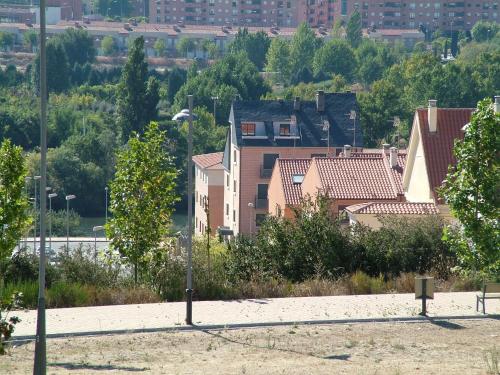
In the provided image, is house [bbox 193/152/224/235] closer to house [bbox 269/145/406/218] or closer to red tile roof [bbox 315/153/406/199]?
house [bbox 269/145/406/218]

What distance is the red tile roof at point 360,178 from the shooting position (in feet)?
163

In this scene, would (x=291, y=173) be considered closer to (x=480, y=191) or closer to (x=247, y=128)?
(x=247, y=128)

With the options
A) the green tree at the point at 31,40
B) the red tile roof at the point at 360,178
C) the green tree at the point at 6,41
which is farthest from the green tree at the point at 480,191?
the green tree at the point at 6,41

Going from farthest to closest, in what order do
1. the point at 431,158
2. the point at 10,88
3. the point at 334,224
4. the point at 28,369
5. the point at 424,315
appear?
1. the point at 10,88
2. the point at 431,158
3. the point at 334,224
4. the point at 424,315
5. the point at 28,369

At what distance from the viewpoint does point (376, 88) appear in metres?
109

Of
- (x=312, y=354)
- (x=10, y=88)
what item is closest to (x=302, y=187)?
(x=312, y=354)

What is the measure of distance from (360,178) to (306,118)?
27645mm

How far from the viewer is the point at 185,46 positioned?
17400cm

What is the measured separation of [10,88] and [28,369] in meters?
109

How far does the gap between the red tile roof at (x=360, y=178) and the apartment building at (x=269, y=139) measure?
19.4 metres

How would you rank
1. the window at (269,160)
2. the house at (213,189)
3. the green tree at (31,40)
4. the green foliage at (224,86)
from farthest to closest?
the green tree at (31,40) < the green foliage at (224,86) < the house at (213,189) < the window at (269,160)

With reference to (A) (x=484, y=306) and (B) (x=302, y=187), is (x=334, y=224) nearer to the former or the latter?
(A) (x=484, y=306)

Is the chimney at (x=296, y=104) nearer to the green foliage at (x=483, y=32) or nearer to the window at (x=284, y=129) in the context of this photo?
the window at (x=284, y=129)

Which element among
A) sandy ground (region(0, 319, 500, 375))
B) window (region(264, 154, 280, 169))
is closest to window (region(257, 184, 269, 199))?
window (region(264, 154, 280, 169))
